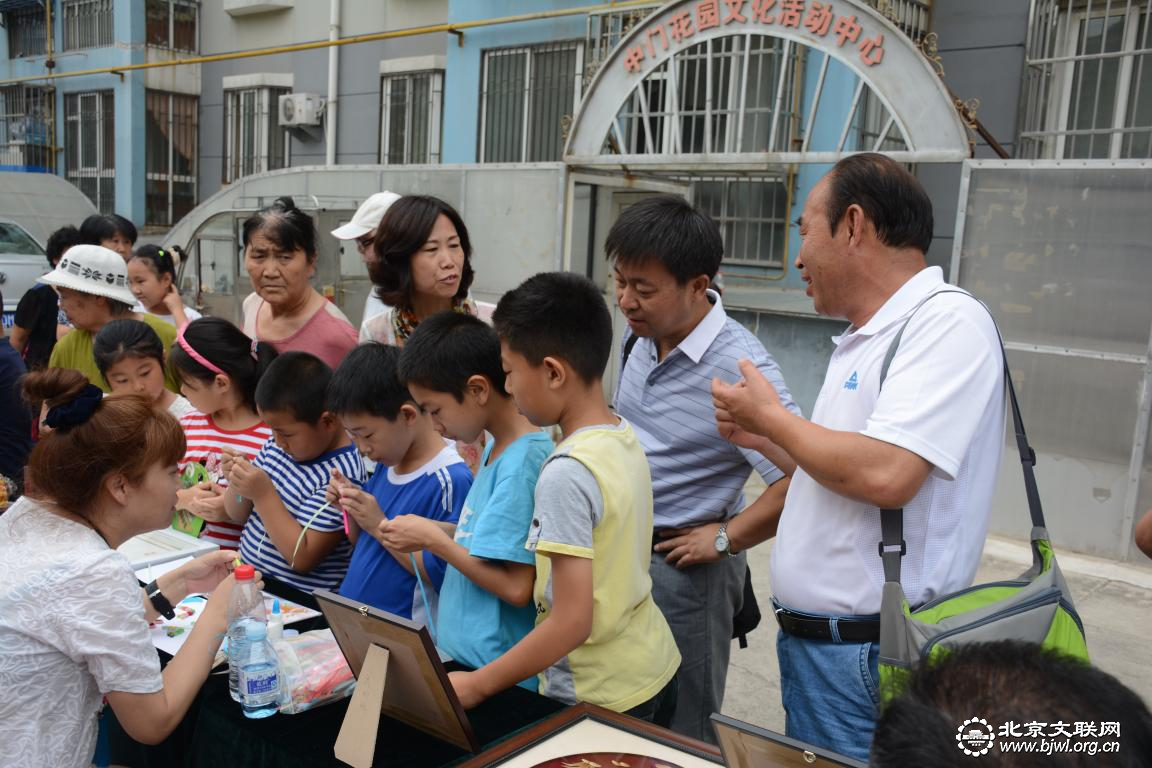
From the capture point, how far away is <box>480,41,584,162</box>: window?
8789 millimetres

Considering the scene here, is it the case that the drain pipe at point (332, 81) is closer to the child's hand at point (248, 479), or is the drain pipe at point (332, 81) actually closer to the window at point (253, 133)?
the window at point (253, 133)

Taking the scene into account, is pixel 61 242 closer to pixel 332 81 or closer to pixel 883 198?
pixel 883 198

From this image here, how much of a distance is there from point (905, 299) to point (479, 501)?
2.86ft

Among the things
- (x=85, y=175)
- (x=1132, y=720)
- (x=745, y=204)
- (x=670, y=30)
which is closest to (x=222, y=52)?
(x=85, y=175)

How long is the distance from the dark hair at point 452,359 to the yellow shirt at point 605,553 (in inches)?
11.4

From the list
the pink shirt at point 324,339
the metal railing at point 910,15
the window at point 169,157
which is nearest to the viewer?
the pink shirt at point 324,339

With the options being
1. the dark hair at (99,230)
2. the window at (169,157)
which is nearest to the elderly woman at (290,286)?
the dark hair at (99,230)

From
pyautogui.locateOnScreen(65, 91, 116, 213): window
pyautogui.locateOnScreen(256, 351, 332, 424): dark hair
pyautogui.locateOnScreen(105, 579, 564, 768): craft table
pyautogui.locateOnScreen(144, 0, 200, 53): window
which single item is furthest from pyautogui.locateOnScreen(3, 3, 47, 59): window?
pyautogui.locateOnScreen(105, 579, 564, 768): craft table

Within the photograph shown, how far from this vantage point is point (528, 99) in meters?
9.04

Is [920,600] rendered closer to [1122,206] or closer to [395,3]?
[1122,206]

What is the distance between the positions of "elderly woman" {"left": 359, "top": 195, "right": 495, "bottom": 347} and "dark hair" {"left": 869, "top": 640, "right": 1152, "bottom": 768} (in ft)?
7.08

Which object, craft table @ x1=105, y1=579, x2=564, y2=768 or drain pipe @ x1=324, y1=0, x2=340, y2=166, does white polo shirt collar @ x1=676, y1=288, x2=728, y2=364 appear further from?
drain pipe @ x1=324, y1=0, x2=340, y2=166

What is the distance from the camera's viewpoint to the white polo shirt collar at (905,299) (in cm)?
154

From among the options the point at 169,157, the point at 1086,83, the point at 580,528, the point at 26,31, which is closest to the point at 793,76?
the point at 1086,83
